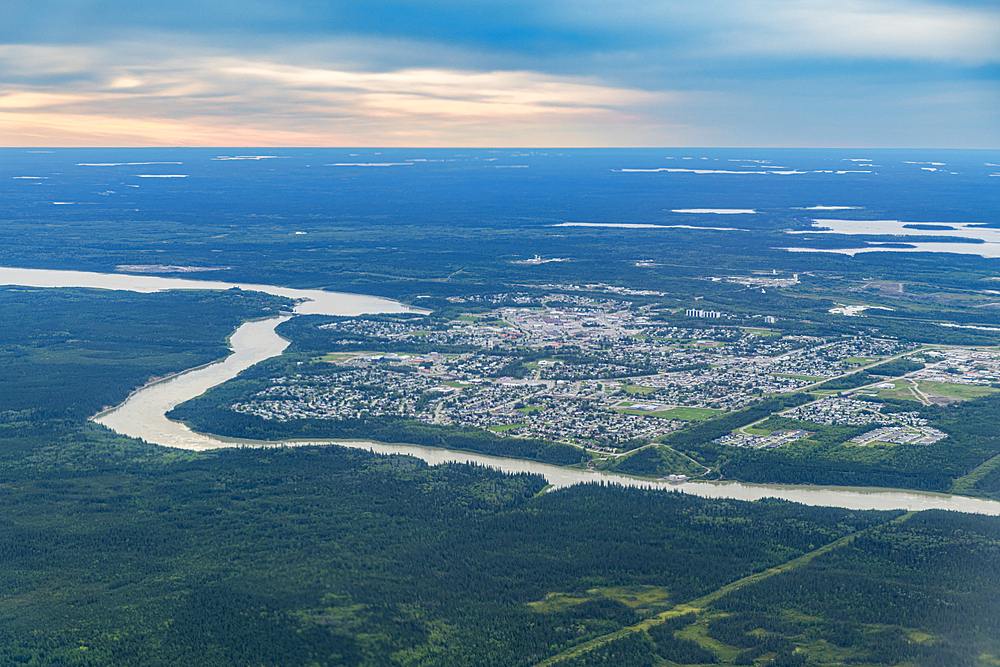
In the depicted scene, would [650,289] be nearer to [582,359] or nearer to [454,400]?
[582,359]

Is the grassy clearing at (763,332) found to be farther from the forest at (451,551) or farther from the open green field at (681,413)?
the open green field at (681,413)

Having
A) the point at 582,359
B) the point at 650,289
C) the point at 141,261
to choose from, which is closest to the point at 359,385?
the point at 582,359

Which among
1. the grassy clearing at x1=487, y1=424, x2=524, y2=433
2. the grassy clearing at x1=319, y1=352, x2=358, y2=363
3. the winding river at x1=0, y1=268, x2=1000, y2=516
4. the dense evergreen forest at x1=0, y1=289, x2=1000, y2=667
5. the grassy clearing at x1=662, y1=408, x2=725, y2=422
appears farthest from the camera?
the grassy clearing at x1=319, y1=352, x2=358, y2=363

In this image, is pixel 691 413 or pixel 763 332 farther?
pixel 763 332

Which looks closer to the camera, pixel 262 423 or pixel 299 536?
pixel 299 536

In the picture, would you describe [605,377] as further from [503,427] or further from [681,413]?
[503,427]

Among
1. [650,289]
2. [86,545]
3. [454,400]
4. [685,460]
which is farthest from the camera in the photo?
[650,289]

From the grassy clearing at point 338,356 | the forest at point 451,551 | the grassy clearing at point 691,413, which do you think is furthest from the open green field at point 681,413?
the grassy clearing at point 338,356

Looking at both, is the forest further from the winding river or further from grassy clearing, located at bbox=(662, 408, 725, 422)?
grassy clearing, located at bbox=(662, 408, 725, 422)

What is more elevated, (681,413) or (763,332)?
(681,413)

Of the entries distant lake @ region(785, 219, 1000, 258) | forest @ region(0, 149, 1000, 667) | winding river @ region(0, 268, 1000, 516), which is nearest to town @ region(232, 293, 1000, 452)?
forest @ region(0, 149, 1000, 667)

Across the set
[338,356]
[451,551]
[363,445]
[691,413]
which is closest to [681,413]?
[691,413]
